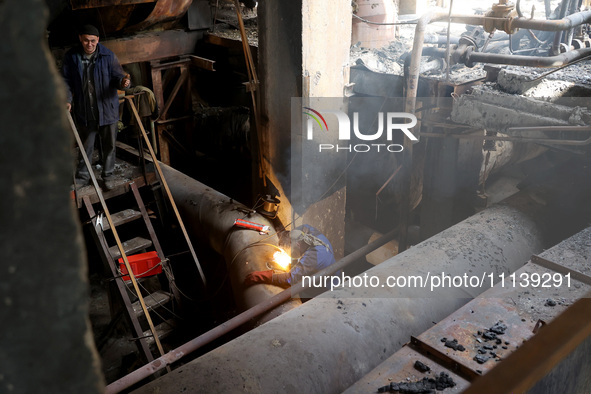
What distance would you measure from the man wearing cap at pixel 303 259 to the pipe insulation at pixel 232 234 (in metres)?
0.09

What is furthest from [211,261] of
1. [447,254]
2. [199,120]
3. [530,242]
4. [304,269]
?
[530,242]

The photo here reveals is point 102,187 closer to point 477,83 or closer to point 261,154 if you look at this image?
point 261,154

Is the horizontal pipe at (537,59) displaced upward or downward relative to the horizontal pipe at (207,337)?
upward

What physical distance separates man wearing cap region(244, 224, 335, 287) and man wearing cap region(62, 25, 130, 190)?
8.79 feet

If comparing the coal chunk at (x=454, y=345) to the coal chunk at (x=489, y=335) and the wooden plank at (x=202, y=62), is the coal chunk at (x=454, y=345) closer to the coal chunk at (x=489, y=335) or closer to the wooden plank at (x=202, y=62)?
the coal chunk at (x=489, y=335)

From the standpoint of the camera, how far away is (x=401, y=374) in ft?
10.2

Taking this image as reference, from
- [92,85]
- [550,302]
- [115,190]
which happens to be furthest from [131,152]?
[550,302]

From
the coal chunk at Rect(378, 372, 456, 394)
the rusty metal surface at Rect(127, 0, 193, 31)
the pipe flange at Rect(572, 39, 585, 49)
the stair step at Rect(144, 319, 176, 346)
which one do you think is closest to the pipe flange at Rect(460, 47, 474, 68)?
the pipe flange at Rect(572, 39, 585, 49)

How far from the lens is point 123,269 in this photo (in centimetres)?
644

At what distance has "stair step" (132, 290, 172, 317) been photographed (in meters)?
6.26

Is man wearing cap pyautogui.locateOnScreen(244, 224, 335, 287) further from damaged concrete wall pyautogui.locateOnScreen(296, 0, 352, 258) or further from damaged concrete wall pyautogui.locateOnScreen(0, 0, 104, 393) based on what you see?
damaged concrete wall pyautogui.locateOnScreen(0, 0, 104, 393)

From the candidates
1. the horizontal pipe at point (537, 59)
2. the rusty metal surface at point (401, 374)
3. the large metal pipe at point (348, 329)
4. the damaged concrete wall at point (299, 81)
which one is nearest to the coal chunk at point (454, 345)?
the rusty metal surface at point (401, 374)

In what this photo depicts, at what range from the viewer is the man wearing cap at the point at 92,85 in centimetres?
607

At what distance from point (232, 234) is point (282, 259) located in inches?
30.7
